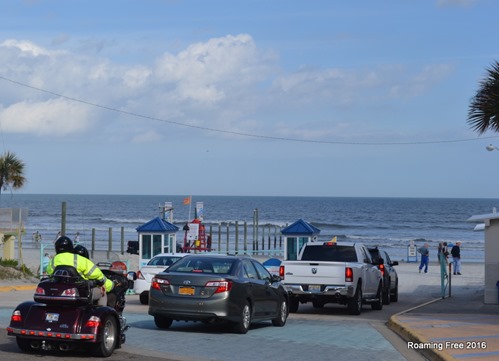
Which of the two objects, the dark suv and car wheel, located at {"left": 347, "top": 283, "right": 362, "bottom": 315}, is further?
the dark suv

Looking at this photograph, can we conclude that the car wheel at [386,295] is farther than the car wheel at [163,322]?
Yes

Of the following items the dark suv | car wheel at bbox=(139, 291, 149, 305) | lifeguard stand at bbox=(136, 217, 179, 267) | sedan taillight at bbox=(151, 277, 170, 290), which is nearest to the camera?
sedan taillight at bbox=(151, 277, 170, 290)

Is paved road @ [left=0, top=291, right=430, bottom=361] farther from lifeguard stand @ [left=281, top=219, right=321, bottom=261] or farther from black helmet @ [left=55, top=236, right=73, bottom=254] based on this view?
lifeguard stand @ [left=281, top=219, right=321, bottom=261]

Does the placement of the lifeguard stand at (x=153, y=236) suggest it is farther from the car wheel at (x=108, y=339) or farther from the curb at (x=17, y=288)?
the car wheel at (x=108, y=339)

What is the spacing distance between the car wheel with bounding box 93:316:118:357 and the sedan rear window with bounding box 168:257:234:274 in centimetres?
357

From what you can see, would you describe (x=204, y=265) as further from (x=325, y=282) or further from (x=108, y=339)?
(x=325, y=282)

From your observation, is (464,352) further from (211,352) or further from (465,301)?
(465,301)

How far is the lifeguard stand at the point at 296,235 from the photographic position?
32625 millimetres

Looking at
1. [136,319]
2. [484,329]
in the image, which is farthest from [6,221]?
[484,329]

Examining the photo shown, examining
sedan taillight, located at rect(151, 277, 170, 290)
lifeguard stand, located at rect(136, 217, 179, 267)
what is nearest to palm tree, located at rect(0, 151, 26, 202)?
lifeguard stand, located at rect(136, 217, 179, 267)

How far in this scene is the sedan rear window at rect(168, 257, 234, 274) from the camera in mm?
16281

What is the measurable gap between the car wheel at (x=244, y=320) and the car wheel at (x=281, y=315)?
5.54 ft

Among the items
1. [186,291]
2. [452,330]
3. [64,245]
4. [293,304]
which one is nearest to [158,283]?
[186,291]

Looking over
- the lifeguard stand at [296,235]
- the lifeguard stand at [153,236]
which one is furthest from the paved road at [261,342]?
the lifeguard stand at [296,235]
